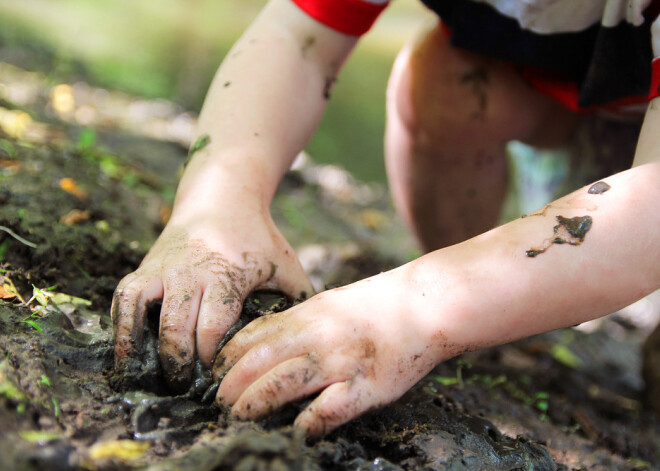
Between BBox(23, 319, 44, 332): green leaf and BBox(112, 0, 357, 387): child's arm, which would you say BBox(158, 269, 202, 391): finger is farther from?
BBox(23, 319, 44, 332): green leaf

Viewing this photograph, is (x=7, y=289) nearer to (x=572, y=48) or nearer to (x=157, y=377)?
(x=157, y=377)

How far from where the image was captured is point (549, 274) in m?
1.13

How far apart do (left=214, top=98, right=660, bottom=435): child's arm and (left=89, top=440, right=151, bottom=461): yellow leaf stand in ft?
0.61

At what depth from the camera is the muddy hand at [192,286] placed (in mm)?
1180

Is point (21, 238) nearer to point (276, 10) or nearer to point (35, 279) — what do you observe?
point (35, 279)

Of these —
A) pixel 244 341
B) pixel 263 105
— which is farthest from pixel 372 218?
pixel 244 341

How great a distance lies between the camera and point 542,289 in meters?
1.14

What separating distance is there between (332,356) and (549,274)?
0.48 metres

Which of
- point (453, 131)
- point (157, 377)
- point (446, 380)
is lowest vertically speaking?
point (446, 380)

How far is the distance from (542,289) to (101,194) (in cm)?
170

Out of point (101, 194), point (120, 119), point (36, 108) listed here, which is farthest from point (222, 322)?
point (120, 119)

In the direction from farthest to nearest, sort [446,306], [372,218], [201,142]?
[372,218] → [201,142] → [446,306]

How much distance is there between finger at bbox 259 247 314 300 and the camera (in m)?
1.41

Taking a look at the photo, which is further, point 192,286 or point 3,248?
point 3,248
